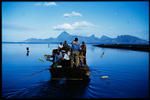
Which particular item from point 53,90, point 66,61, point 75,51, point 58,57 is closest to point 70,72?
point 66,61

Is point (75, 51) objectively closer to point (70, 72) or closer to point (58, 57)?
point (70, 72)

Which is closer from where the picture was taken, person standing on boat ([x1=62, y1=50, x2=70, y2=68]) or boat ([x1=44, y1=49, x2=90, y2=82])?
boat ([x1=44, y1=49, x2=90, y2=82])

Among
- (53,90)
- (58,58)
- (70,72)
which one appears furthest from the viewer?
(58,58)

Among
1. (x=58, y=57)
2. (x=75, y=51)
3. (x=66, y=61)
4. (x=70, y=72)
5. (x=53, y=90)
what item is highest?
(x=75, y=51)

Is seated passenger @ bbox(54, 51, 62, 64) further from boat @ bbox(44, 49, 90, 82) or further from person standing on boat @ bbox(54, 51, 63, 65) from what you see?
boat @ bbox(44, 49, 90, 82)

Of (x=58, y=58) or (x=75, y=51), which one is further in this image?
(x=58, y=58)

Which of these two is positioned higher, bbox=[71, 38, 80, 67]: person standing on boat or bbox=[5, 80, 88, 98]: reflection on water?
bbox=[71, 38, 80, 67]: person standing on boat

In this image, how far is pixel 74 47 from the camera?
10898 millimetres

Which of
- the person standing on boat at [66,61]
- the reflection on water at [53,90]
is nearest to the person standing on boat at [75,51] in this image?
the person standing on boat at [66,61]

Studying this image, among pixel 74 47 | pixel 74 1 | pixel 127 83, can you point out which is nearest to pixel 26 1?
pixel 74 1

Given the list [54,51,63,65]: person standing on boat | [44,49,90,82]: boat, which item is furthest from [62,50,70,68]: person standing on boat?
[54,51,63,65]: person standing on boat

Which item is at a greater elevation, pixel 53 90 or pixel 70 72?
pixel 70 72

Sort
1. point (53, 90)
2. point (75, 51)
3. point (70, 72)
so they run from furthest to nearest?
point (75, 51) → point (70, 72) → point (53, 90)

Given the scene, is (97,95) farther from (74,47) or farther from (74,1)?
(74,1)
